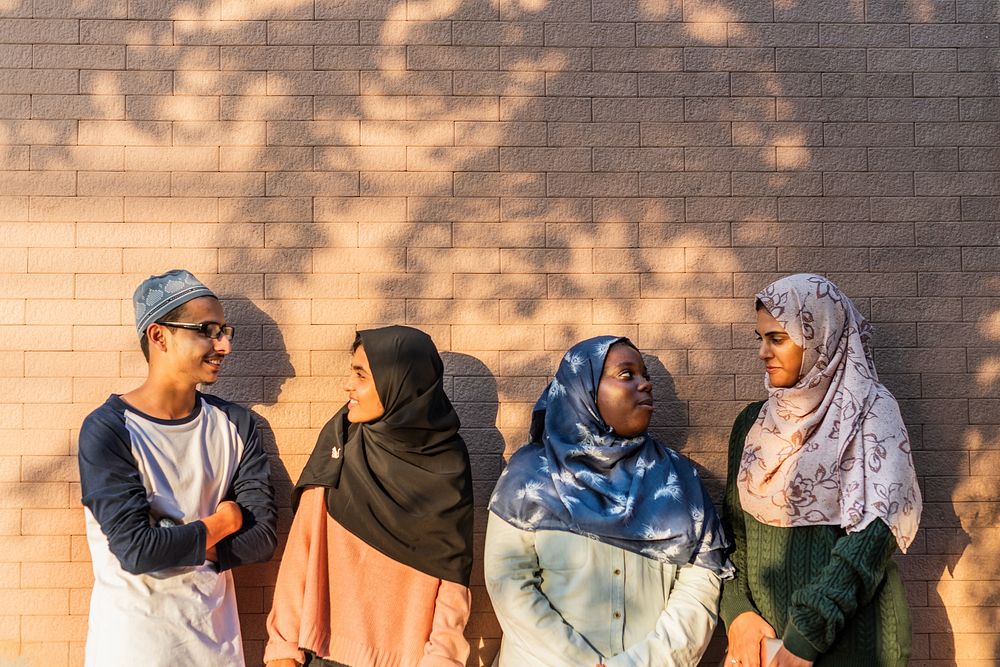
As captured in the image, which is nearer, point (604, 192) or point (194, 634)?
point (194, 634)

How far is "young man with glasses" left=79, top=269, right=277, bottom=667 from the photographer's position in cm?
298

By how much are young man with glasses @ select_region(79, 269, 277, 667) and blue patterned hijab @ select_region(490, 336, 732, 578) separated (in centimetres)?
97

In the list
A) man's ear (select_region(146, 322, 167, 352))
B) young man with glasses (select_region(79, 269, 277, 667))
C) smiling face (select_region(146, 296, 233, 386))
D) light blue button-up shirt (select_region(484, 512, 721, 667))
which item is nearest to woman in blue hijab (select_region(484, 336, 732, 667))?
light blue button-up shirt (select_region(484, 512, 721, 667))

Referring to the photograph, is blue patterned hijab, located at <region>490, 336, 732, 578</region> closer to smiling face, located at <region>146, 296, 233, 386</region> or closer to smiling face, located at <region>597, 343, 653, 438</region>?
smiling face, located at <region>597, 343, 653, 438</region>

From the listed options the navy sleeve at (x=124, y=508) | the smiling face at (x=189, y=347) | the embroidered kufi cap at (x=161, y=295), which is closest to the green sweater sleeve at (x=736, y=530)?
the navy sleeve at (x=124, y=508)

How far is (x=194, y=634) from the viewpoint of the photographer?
307 centimetres

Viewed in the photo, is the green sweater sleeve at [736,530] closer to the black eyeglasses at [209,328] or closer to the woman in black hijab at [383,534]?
the woman in black hijab at [383,534]

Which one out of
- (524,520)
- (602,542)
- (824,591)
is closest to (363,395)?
(524,520)

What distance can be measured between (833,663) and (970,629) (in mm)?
1103

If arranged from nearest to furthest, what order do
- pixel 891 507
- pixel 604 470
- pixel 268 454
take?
1. pixel 891 507
2. pixel 604 470
3. pixel 268 454

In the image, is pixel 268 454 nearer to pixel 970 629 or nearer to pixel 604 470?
pixel 604 470

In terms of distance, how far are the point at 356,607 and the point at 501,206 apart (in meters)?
1.68

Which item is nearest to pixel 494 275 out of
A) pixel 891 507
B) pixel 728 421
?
pixel 728 421

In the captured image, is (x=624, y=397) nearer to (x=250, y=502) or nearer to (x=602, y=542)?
(x=602, y=542)
